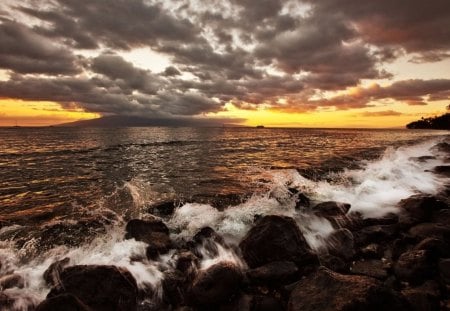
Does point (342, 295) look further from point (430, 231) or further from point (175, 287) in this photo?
point (430, 231)

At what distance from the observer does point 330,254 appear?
9.43 m

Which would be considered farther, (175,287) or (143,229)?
(143,229)

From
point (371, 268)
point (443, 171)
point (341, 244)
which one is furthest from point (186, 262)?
point (443, 171)

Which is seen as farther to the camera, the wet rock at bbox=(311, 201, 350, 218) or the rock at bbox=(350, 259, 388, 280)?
the wet rock at bbox=(311, 201, 350, 218)

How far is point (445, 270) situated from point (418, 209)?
580 centimetres

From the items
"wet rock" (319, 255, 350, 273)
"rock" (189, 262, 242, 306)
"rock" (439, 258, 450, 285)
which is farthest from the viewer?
"wet rock" (319, 255, 350, 273)

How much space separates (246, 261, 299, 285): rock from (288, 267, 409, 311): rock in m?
1.10

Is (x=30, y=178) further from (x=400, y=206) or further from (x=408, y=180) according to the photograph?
(x=408, y=180)

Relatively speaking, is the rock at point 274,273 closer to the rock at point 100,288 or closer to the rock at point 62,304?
the rock at point 100,288

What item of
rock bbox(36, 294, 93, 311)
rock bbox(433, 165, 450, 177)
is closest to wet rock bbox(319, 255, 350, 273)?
rock bbox(36, 294, 93, 311)

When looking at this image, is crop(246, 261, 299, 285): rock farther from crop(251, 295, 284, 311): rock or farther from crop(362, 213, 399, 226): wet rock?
crop(362, 213, 399, 226): wet rock

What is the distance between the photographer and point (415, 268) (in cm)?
746

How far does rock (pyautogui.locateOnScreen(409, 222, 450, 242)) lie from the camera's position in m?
9.82

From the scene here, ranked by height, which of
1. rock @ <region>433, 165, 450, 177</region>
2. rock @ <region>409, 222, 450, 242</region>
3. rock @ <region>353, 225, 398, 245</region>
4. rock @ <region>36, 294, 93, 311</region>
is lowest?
rock @ <region>353, 225, 398, 245</region>
